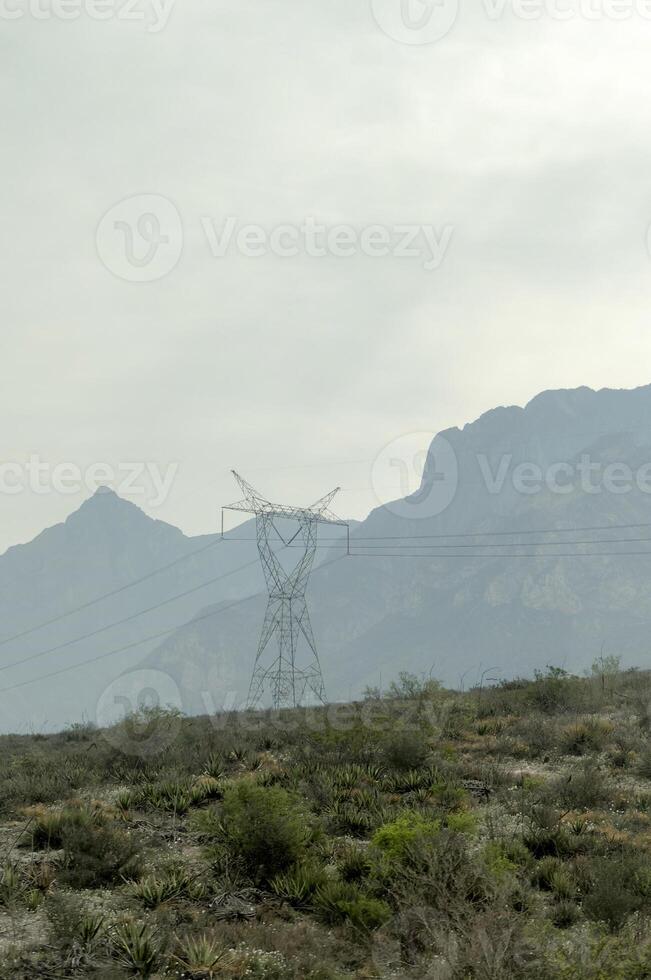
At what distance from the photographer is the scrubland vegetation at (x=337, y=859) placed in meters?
8.26

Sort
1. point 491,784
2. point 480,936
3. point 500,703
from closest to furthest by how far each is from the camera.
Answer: point 480,936
point 491,784
point 500,703

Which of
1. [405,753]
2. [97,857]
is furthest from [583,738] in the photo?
[97,857]

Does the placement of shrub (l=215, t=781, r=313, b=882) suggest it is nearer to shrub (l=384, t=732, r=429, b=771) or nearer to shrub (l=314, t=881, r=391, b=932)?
shrub (l=314, t=881, r=391, b=932)

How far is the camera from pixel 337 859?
447 inches

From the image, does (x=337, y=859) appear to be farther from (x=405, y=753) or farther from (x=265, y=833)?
(x=405, y=753)

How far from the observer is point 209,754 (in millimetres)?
18469

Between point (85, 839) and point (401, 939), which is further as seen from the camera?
point (85, 839)

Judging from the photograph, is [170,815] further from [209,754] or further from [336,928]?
[336,928]

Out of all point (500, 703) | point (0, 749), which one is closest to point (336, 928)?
point (500, 703)

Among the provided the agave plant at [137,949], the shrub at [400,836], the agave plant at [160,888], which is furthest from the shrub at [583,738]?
the agave plant at [137,949]

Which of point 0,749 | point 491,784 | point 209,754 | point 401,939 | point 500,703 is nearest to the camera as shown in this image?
point 401,939

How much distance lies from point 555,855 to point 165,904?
5.13 meters

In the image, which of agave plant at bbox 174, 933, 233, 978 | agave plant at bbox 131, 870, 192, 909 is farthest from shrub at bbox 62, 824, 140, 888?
agave plant at bbox 174, 933, 233, 978

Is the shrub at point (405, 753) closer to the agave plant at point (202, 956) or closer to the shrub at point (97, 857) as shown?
the shrub at point (97, 857)
